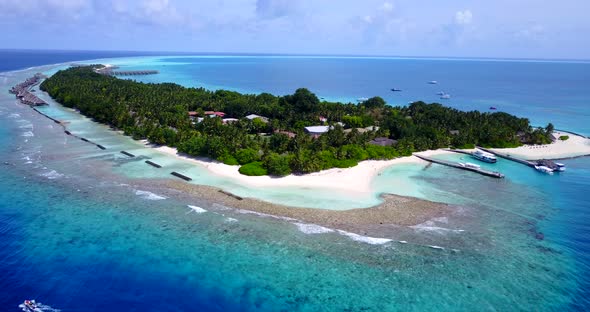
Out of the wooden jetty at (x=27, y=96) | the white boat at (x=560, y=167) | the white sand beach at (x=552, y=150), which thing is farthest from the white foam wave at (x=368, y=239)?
the wooden jetty at (x=27, y=96)

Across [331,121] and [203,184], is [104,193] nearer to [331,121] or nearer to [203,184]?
[203,184]

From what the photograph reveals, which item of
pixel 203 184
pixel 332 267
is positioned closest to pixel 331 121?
pixel 203 184

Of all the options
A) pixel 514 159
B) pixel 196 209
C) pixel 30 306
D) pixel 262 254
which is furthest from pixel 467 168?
pixel 30 306

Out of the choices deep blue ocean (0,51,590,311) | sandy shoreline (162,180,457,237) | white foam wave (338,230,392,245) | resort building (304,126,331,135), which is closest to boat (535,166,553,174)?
deep blue ocean (0,51,590,311)

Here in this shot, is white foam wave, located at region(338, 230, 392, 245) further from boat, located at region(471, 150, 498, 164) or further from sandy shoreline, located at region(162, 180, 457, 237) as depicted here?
boat, located at region(471, 150, 498, 164)

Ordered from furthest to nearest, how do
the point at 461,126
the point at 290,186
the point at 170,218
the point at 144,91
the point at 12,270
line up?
the point at 144,91, the point at 461,126, the point at 290,186, the point at 170,218, the point at 12,270
